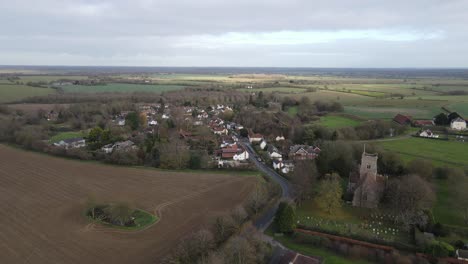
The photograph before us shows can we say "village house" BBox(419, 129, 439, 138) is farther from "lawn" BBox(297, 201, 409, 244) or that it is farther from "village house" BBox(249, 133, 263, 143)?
"lawn" BBox(297, 201, 409, 244)

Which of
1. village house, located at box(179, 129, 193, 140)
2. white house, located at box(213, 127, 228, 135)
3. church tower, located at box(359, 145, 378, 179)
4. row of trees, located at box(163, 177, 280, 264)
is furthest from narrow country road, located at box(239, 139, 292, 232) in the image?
village house, located at box(179, 129, 193, 140)

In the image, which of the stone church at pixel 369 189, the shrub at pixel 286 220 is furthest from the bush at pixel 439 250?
the shrub at pixel 286 220

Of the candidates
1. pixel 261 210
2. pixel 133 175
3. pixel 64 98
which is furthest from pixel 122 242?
pixel 64 98

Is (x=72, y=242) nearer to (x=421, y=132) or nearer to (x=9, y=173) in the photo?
(x=9, y=173)

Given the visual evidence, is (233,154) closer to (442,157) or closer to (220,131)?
(220,131)

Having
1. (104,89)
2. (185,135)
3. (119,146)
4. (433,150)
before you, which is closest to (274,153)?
(185,135)

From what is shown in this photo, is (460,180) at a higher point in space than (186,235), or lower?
higher
